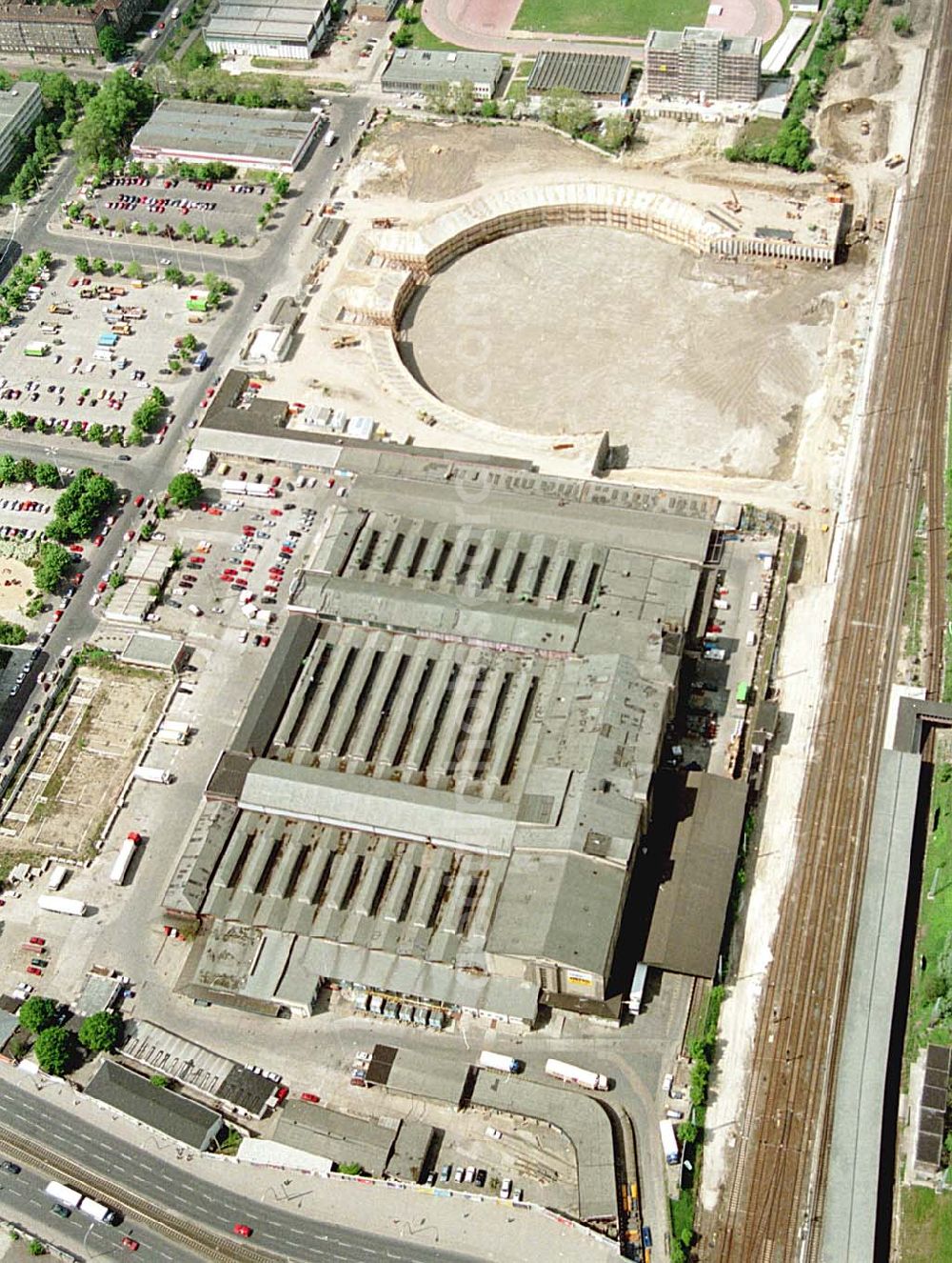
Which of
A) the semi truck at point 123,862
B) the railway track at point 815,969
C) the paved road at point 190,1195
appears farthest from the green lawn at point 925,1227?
the semi truck at point 123,862

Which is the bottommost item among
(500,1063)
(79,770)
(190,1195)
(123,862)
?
(190,1195)

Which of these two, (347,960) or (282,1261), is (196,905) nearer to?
(347,960)

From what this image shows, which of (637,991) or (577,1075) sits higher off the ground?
(637,991)

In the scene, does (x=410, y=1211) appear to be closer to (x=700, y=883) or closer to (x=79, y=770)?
(x=700, y=883)

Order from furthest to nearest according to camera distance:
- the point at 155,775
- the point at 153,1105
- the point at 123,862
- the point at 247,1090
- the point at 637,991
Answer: the point at 155,775
the point at 123,862
the point at 637,991
the point at 247,1090
the point at 153,1105

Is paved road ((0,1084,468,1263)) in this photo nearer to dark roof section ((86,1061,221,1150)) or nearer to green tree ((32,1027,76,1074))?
dark roof section ((86,1061,221,1150))

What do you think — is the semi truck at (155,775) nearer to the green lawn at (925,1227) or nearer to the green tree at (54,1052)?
the green tree at (54,1052)

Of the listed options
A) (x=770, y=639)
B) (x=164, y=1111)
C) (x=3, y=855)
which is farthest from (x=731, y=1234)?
(x=3, y=855)

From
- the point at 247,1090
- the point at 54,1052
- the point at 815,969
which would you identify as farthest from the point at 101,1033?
the point at 815,969
